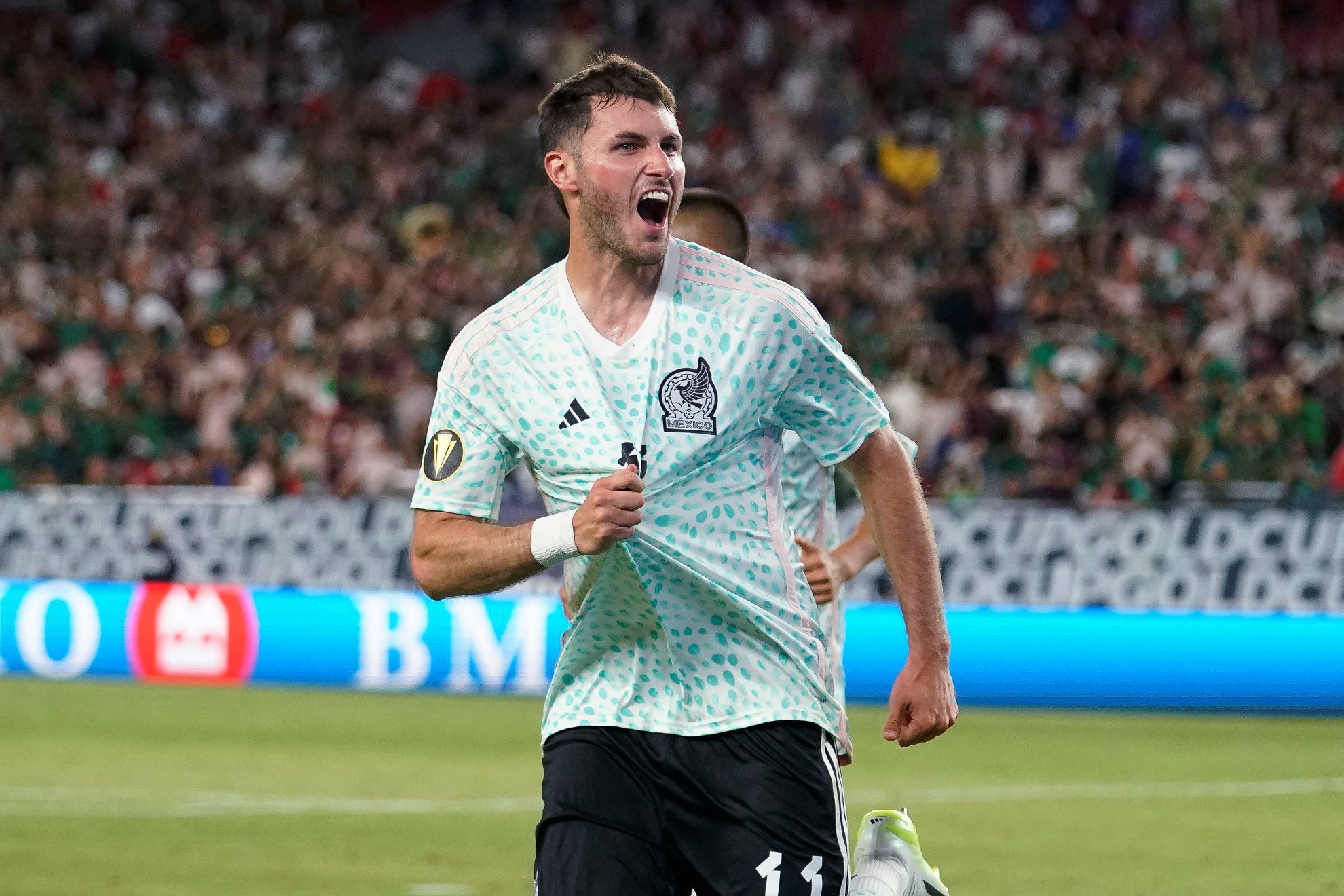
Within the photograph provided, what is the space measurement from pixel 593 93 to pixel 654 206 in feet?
0.89

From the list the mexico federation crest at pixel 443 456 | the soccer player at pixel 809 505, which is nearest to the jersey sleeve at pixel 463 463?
the mexico federation crest at pixel 443 456

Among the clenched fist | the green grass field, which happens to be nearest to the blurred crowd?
the green grass field

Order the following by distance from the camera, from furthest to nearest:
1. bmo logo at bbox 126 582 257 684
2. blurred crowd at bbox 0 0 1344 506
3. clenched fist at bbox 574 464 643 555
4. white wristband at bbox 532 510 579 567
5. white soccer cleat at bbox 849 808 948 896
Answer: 1. blurred crowd at bbox 0 0 1344 506
2. bmo logo at bbox 126 582 257 684
3. white soccer cleat at bbox 849 808 948 896
4. white wristband at bbox 532 510 579 567
5. clenched fist at bbox 574 464 643 555

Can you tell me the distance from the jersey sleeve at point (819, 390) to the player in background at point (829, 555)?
29 centimetres

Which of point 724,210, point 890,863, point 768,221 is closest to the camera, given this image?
point 890,863

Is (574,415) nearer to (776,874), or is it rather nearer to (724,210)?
(776,874)

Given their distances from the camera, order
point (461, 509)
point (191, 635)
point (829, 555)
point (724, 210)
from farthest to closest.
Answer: point (191, 635) < point (724, 210) < point (829, 555) < point (461, 509)

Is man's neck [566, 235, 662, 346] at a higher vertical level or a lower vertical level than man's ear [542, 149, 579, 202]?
lower

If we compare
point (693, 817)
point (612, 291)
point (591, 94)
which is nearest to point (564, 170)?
point (591, 94)

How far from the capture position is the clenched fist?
12.8ft

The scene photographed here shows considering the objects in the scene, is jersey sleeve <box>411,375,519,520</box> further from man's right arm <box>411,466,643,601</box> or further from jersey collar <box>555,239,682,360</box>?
jersey collar <box>555,239,682,360</box>

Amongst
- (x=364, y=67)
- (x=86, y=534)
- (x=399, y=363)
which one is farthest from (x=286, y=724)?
(x=364, y=67)

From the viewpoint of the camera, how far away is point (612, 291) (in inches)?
173

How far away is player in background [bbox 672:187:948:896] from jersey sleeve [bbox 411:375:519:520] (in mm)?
783
